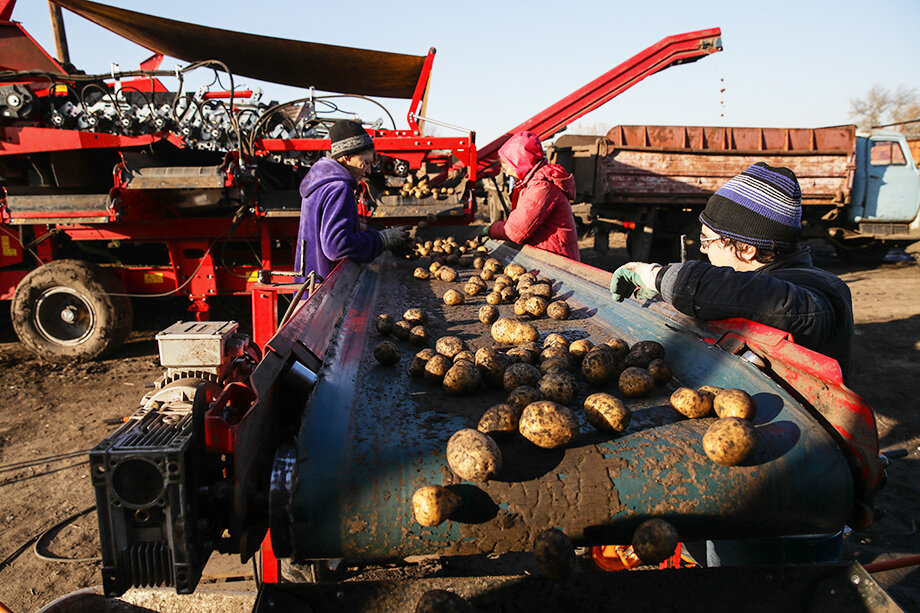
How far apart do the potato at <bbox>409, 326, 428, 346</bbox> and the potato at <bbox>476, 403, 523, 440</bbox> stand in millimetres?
941

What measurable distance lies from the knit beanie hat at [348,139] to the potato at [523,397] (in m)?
2.59

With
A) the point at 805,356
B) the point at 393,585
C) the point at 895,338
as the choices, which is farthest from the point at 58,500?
the point at 895,338

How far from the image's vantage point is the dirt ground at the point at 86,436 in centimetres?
295

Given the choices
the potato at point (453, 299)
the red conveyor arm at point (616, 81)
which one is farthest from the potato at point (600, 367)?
the red conveyor arm at point (616, 81)

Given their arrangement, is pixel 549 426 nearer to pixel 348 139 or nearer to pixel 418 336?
pixel 418 336

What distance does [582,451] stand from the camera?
4.81 feet

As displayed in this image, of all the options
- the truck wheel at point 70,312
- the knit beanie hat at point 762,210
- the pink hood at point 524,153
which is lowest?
the truck wheel at point 70,312

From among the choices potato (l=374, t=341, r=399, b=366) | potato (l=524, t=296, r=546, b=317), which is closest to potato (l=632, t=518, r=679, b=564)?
potato (l=374, t=341, r=399, b=366)

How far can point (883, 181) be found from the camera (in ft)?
36.1

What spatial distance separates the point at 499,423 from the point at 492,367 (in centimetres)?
47

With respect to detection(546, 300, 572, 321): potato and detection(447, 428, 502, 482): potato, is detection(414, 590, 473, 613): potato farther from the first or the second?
detection(546, 300, 572, 321): potato

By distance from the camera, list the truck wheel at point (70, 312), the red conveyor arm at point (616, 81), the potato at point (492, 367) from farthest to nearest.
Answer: the red conveyor arm at point (616, 81), the truck wheel at point (70, 312), the potato at point (492, 367)

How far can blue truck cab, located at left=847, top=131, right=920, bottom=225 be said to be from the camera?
10.9 m

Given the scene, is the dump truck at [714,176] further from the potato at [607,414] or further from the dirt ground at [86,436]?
the potato at [607,414]
